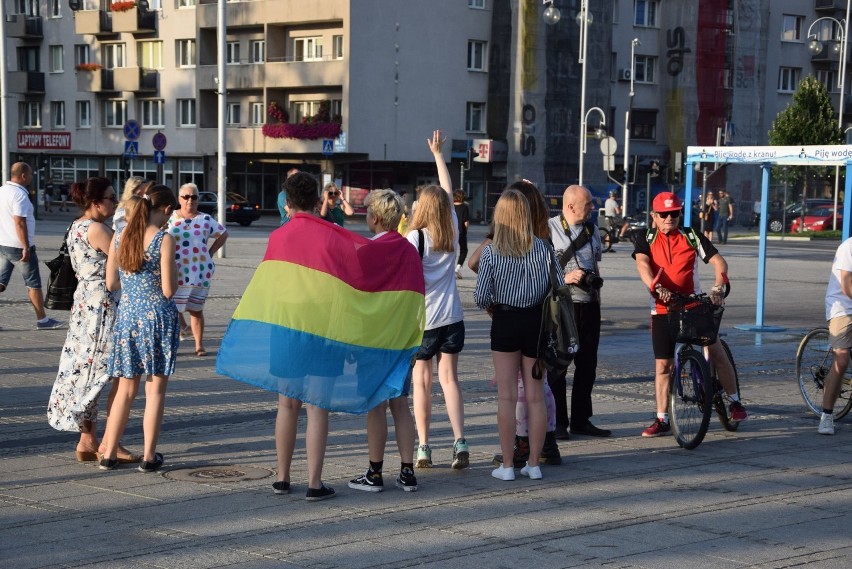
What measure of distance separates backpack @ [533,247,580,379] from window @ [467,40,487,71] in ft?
179

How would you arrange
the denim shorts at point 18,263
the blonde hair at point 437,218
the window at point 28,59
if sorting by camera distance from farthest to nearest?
the window at point 28,59
the denim shorts at point 18,263
the blonde hair at point 437,218

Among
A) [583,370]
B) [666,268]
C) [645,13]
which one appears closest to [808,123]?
[645,13]

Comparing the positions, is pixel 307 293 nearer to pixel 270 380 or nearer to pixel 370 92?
pixel 270 380

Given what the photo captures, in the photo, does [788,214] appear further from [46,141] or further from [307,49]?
[46,141]

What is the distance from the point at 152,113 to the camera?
6862cm

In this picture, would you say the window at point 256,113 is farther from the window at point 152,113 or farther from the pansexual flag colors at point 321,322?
the pansexual flag colors at point 321,322

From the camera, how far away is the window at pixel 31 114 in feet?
243

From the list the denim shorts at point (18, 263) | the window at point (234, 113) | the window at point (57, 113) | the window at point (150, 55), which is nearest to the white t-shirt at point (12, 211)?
the denim shorts at point (18, 263)

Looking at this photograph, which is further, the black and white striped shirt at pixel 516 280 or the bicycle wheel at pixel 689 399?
the bicycle wheel at pixel 689 399

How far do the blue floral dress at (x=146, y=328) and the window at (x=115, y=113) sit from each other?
209 ft

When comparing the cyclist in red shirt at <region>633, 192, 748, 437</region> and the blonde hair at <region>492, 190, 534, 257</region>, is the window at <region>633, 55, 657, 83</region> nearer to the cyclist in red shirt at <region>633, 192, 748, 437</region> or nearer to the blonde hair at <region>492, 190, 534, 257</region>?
the cyclist in red shirt at <region>633, 192, 748, 437</region>

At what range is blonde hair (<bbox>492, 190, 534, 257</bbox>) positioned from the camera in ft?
26.4

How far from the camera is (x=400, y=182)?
202 feet

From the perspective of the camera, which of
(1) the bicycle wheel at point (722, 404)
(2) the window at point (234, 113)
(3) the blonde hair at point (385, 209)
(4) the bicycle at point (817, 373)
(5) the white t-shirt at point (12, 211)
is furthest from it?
(2) the window at point (234, 113)
